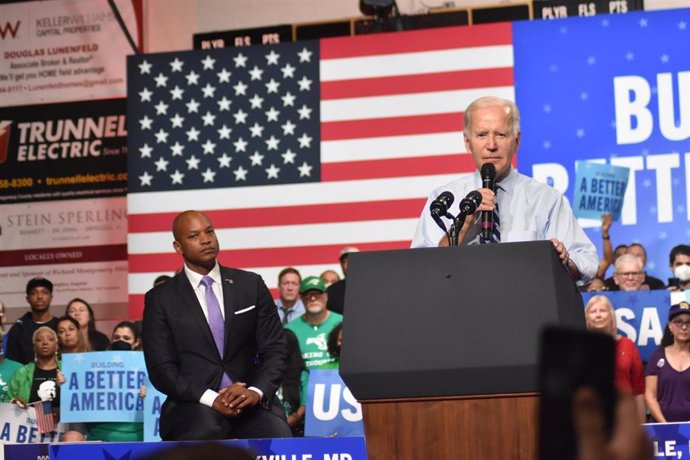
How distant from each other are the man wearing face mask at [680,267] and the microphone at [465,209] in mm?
4974

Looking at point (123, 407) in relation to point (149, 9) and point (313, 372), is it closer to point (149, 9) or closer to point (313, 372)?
point (313, 372)

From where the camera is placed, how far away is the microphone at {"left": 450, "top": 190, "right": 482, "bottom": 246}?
121 inches

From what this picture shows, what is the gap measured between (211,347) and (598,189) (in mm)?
5379

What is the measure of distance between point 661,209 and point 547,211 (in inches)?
248

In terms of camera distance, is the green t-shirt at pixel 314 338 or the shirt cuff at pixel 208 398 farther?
the green t-shirt at pixel 314 338

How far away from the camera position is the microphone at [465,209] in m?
3.06

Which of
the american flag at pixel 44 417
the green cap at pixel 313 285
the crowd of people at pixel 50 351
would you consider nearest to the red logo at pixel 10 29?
the crowd of people at pixel 50 351

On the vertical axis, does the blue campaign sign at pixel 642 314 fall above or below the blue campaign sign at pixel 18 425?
above

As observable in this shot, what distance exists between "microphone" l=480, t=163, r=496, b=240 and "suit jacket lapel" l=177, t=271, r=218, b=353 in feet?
6.14

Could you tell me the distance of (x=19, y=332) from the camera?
28.2ft

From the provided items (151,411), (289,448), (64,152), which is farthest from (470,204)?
(64,152)

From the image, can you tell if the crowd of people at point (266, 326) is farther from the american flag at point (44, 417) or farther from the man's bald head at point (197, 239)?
the american flag at point (44, 417)

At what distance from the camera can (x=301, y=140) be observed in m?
10.5

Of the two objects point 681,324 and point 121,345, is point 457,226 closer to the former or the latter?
point 681,324
